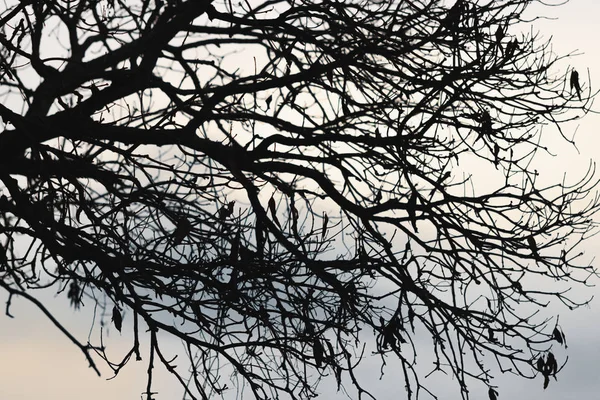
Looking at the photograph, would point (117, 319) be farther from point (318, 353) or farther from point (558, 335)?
point (558, 335)

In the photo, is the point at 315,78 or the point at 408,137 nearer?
the point at 408,137

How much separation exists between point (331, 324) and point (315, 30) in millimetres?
3077

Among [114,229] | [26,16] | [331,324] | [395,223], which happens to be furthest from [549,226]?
[26,16]

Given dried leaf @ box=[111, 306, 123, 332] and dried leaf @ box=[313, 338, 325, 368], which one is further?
dried leaf @ box=[313, 338, 325, 368]

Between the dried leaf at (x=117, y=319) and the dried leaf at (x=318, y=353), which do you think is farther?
the dried leaf at (x=318, y=353)

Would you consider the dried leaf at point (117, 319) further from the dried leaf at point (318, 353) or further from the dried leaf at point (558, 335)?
Answer: the dried leaf at point (558, 335)

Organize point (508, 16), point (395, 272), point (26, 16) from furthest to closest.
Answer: point (508, 16), point (395, 272), point (26, 16)

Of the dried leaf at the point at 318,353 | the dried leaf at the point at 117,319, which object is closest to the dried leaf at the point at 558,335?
the dried leaf at the point at 318,353

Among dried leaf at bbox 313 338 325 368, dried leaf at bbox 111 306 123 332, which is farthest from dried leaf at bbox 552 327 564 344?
dried leaf at bbox 111 306 123 332

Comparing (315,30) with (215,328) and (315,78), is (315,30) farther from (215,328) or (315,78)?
(215,328)

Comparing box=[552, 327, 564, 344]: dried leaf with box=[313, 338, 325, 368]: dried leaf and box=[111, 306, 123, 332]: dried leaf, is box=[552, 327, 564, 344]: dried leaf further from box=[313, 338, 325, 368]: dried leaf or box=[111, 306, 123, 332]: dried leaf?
box=[111, 306, 123, 332]: dried leaf

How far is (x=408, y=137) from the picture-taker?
21.7ft

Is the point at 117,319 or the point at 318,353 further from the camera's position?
the point at 318,353

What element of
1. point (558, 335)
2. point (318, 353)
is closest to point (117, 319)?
point (318, 353)
